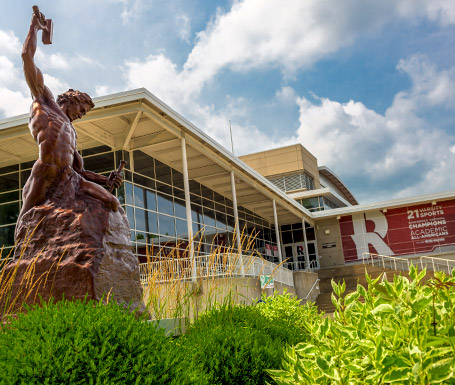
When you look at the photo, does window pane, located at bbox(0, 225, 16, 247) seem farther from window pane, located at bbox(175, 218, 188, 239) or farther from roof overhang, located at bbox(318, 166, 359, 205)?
roof overhang, located at bbox(318, 166, 359, 205)

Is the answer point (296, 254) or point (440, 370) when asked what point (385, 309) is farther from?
point (296, 254)

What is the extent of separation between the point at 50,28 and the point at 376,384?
5.29 m

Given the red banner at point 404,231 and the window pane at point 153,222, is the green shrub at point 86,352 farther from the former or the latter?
the red banner at point 404,231

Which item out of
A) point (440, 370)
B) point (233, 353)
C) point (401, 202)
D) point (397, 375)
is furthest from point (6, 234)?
point (401, 202)

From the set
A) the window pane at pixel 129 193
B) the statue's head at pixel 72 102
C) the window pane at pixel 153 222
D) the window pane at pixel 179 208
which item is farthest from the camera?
the window pane at pixel 179 208

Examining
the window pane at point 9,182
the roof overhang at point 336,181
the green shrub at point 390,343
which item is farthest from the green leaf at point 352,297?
the roof overhang at point 336,181

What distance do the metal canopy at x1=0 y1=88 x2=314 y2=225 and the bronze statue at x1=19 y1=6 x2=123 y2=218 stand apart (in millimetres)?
7967

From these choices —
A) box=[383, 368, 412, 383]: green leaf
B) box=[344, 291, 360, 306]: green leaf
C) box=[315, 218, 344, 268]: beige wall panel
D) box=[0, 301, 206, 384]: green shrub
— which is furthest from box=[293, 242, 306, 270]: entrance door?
box=[383, 368, 412, 383]: green leaf

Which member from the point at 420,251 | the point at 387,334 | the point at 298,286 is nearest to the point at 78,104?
the point at 387,334

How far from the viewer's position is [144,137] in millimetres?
16156

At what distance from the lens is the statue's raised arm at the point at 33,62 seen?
5316 mm

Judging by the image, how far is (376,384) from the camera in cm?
160

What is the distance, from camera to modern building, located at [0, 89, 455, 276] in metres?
15.1

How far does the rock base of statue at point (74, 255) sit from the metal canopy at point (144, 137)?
884 centimetres
